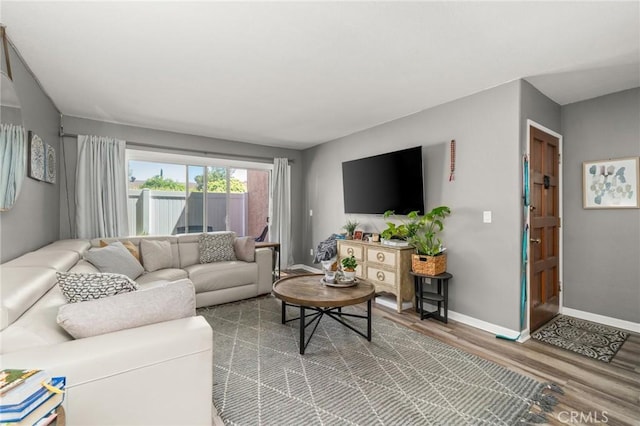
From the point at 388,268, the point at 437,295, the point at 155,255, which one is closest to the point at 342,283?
the point at 388,268

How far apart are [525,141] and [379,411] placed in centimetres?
275

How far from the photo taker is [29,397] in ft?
2.63

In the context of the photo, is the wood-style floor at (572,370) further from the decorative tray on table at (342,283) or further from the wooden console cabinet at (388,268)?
the decorative tray on table at (342,283)

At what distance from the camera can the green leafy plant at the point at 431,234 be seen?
3.32 m

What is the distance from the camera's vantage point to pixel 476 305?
3125 millimetres

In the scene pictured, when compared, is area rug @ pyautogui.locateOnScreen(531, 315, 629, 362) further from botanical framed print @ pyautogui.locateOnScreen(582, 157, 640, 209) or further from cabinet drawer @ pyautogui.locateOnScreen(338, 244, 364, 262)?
cabinet drawer @ pyautogui.locateOnScreen(338, 244, 364, 262)

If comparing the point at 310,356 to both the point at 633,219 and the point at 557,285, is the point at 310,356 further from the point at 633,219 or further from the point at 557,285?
the point at 633,219

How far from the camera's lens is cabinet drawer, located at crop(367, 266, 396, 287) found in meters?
3.61

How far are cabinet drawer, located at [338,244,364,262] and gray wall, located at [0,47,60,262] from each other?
3.41 meters

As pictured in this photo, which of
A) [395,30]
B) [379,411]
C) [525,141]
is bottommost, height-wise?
[379,411]

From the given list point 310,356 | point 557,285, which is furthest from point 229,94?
point 557,285

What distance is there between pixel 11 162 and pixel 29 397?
2.09 metres

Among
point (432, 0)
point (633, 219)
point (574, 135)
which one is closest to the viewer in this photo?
point (432, 0)

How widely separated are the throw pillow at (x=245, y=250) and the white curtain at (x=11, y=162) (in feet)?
7.66
